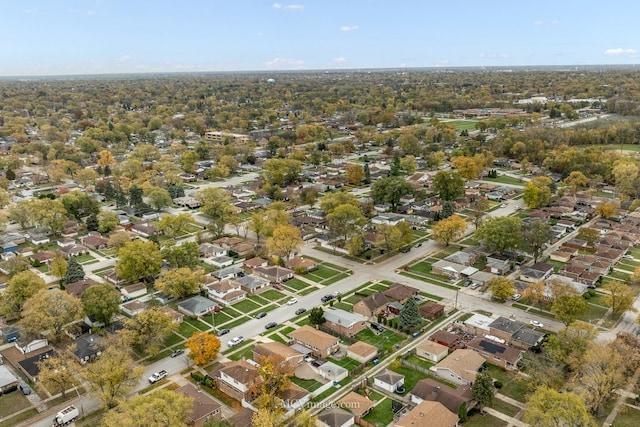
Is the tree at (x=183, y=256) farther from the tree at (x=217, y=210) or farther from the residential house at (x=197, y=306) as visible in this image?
the tree at (x=217, y=210)

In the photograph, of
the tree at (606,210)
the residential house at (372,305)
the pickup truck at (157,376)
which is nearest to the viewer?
the pickup truck at (157,376)

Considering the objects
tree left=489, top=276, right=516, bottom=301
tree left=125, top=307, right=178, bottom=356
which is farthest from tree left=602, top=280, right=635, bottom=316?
tree left=125, top=307, right=178, bottom=356

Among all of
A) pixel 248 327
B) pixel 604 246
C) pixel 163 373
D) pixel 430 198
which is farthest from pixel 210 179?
pixel 604 246

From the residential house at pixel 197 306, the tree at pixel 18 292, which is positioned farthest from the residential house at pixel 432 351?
the tree at pixel 18 292

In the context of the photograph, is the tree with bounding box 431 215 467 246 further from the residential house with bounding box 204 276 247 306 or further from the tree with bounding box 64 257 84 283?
the tree with bounding box 64 257 84 283

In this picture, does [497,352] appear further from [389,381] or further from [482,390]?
[389,381]

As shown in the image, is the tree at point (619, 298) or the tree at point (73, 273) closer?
the tree at point (619, 298)

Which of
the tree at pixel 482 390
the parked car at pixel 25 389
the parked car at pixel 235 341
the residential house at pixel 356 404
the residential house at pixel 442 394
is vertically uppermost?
the tree at pixel 482 390

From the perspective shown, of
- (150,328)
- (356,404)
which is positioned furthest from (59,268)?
(356,404)
